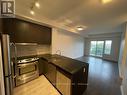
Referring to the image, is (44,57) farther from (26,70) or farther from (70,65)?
(70,65)

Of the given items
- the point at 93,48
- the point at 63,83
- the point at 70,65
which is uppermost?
the point at 93,48

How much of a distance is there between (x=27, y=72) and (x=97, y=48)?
26.5 feet

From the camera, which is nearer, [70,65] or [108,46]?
[70,65]

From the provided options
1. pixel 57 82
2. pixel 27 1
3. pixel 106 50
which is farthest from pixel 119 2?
pixel 106 50

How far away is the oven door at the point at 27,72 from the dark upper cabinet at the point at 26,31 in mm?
979

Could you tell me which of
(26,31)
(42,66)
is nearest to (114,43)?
(42,66)

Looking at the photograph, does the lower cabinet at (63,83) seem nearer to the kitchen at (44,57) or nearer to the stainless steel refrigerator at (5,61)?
the kitchen at (44,57)

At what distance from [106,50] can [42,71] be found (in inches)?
284

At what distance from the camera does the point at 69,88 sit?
181 cm

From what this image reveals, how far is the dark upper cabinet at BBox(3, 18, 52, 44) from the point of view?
8.39ft

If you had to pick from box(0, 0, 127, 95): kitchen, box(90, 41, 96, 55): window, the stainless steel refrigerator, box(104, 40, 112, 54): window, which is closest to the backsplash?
box(0, 0, 127, 95): kitchen

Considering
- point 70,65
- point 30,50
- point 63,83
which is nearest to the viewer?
point 63,83

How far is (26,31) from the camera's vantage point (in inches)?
118

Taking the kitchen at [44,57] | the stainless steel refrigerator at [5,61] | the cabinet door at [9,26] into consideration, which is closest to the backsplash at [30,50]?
the kitchen at [44,57]
